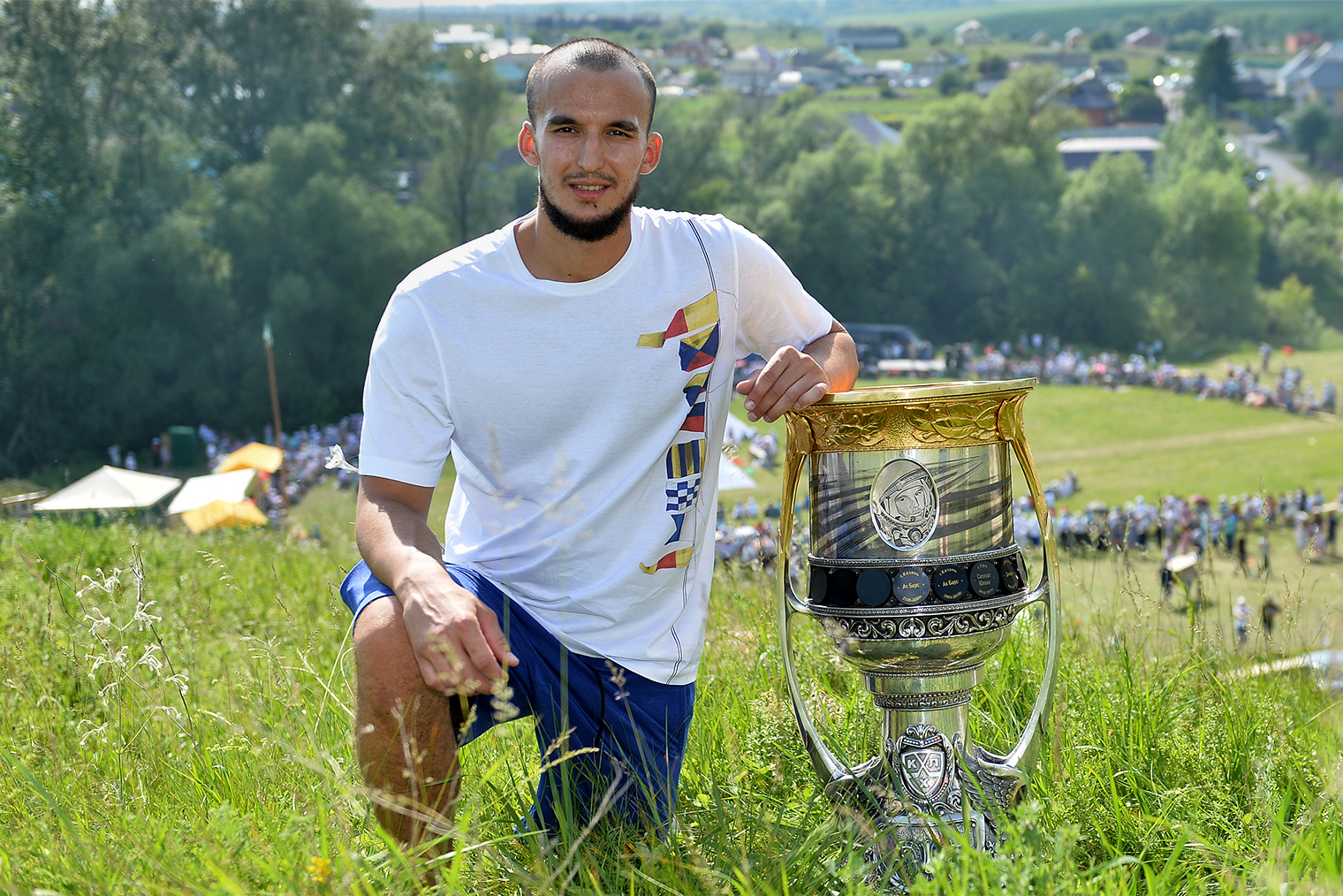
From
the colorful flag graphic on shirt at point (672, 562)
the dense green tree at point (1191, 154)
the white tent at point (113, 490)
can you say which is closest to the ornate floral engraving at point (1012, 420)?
the colorful flag graphic on shirt at point (672, 562)

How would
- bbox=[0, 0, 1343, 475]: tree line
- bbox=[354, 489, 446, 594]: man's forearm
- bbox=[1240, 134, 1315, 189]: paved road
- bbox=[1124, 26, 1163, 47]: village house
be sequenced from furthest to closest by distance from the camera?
bbox=[1124, 26, 1163, 47]: village house, bbox=[1240, 134, 1315, 189]: paved road, bbox=[0, 0, 1343, 475]: tree line, bbox=[354, 489, 446, 594]: man's forearm

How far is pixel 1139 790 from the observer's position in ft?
8.29

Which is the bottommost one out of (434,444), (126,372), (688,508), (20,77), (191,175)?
(126,372)

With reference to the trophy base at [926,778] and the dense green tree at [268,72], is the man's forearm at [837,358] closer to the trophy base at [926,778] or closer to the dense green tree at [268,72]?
the trophy base at [926,778]

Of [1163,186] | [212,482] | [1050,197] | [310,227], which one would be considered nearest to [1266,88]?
[1163,186]

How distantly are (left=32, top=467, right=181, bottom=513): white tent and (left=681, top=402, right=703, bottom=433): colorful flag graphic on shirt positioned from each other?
1019 cm

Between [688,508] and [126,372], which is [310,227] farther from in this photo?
[688,508]

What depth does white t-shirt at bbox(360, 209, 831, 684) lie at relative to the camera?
2.44 metres

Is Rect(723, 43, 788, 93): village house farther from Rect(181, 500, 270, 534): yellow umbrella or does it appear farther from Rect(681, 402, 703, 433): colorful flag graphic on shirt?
Rect(681, 402, 703, 433): colorful flag graphic on shirt

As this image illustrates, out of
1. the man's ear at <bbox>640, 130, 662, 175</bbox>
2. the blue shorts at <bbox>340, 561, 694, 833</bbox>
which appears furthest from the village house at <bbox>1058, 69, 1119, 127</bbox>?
the blue shorts at <bbox>340, 561, 694, 833</bbox>

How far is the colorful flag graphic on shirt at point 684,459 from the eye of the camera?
2.55 m

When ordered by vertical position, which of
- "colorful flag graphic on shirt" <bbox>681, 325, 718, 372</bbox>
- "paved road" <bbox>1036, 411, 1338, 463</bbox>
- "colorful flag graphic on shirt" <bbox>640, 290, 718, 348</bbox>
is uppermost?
"colorful flag graphic on shirt" <bbox>640, 290, 718, 348</bbox>

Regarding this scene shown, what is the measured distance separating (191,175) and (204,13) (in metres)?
7.22

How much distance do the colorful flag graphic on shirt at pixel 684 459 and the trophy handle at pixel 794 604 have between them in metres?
0.21
